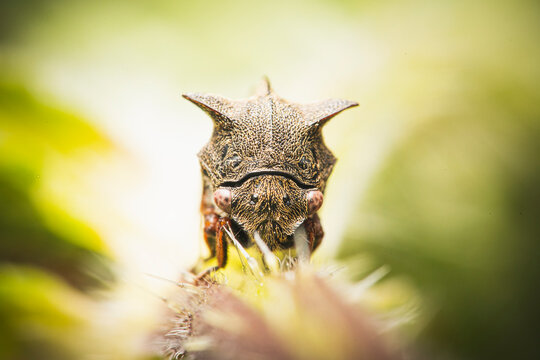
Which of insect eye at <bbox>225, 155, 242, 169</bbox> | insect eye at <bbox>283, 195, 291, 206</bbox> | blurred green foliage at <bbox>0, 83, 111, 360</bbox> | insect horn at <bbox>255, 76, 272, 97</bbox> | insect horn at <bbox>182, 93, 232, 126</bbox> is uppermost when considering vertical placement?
insect horn at <bbox>255, 76, 272, 97</bbox>

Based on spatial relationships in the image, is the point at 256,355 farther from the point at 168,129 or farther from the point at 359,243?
the point at 168,129

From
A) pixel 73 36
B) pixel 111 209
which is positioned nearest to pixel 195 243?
pixel 111 209

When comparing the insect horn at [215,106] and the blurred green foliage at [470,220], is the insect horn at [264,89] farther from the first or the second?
the blurred green foliage at [470,220]

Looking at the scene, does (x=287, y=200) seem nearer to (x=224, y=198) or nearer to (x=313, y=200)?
(x=313, y=200)

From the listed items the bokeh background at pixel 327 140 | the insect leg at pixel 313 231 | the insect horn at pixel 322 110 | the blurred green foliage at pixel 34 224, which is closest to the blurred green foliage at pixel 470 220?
the bokeh background at pixel 327 140

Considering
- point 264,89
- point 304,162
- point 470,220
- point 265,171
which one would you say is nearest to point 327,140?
point 264,89

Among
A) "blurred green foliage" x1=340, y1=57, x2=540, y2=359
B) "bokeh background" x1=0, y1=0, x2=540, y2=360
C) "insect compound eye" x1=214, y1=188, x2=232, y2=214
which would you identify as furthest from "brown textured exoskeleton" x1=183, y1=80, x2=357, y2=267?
"blurred green foliage" x1=340, y1=57, x2=540, y2=359

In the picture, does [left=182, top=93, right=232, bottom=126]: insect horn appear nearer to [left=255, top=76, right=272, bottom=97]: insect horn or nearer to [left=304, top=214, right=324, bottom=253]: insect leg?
[left=255, top=76, right=272, bottom=97]: insect horn
